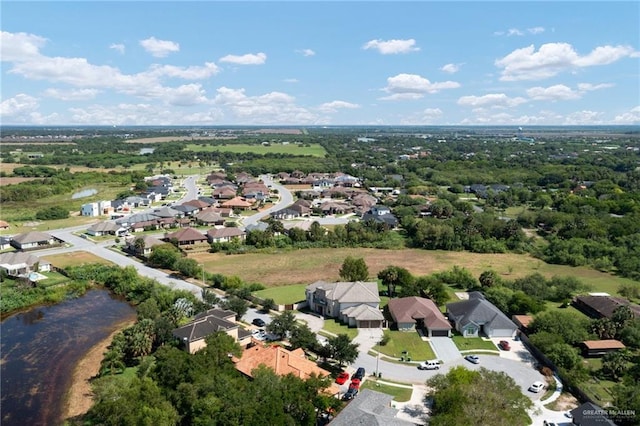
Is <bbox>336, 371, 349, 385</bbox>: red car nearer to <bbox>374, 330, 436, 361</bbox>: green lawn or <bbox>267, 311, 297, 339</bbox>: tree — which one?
<bbox>374, 330, 436, 361</bbox>: green lawn

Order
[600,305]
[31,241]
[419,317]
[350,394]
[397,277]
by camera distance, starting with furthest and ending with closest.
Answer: [31,241] < [397,277] < [600,305] < [419,317] < [350,394]

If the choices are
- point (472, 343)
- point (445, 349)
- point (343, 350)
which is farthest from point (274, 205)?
point (343, 350)

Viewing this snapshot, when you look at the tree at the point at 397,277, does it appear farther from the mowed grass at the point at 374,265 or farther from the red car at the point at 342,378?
the red car at the point at 342,378

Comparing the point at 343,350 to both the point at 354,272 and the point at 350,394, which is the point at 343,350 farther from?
the point at 354,272

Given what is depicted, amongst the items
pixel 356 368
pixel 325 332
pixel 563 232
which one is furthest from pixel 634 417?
pixel 563 232

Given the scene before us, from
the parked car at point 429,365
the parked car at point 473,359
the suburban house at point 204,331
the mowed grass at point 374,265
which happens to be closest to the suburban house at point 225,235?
the mowed grass at point 374,265
